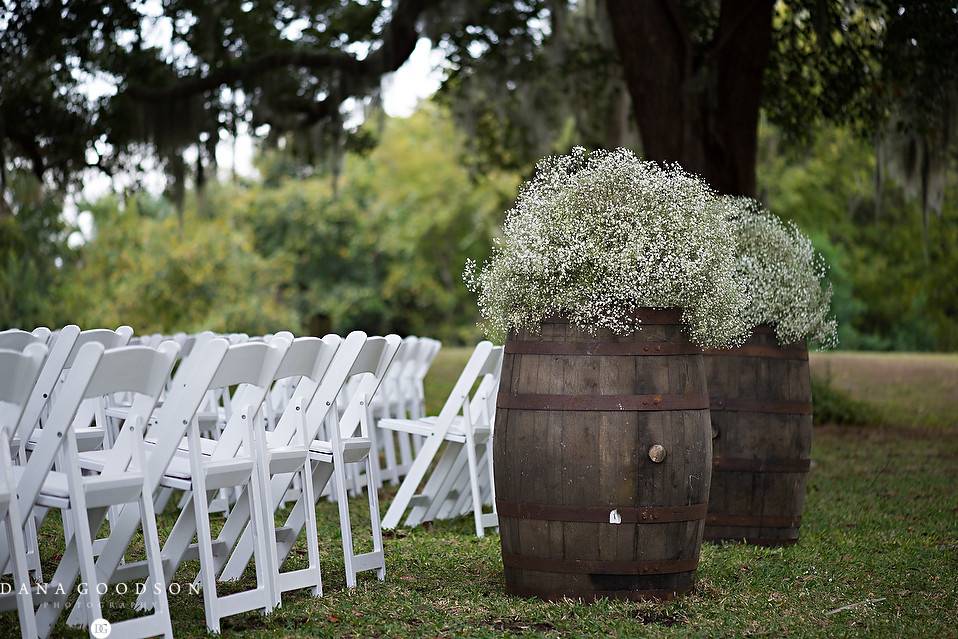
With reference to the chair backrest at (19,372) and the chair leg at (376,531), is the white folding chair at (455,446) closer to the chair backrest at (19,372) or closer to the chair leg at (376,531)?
the chair leg at (376,531)

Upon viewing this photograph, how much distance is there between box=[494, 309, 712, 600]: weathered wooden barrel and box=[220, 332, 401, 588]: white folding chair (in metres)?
0.72

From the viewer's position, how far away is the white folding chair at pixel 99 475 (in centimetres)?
371

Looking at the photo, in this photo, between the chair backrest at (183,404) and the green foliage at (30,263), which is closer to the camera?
the chair backrest at (183,404)

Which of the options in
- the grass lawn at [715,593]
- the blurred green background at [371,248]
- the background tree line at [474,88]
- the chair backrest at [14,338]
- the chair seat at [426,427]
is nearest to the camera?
the grass lawn at [715,593]

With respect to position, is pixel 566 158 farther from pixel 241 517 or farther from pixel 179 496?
pixel 179 496

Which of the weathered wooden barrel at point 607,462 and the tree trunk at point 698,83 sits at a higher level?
the tree trunk at point 698,83

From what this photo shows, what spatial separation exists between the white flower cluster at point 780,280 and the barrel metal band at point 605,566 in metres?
1.77

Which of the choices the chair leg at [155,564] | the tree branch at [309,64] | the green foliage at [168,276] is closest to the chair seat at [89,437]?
the chair leg at [155,564]

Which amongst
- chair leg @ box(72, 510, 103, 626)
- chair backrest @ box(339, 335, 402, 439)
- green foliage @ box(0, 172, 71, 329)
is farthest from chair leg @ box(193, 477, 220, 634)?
green foliage @ box(0, 172, 71, 329)

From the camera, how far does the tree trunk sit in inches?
389

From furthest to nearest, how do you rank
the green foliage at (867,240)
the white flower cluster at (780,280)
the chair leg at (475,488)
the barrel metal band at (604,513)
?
the green foliage at (867,240) → the chair leg at (475,488) → the white flower cluster at (780,280) → the barrel metal band at (604,513)

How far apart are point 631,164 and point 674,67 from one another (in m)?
5.53

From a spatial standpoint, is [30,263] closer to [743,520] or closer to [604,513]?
[743,520]

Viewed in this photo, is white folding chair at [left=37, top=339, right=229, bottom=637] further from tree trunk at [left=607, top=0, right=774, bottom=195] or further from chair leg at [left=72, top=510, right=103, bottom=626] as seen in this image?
tree trunk at [left=607, top=0, right=774, bottom=195]
